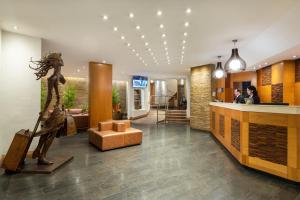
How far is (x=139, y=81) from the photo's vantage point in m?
12.9

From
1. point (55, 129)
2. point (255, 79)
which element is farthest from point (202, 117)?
point (55, 129)

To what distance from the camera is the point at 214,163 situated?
4184mm

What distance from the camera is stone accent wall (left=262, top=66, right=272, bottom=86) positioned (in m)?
7.33

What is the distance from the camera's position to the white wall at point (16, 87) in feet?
14.4

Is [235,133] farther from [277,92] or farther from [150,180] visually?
[277,92]

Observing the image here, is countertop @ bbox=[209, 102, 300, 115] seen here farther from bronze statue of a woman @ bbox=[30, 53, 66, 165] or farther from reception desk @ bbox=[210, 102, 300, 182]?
bronze statue of a woman @ bbox=[30, 53, 66, 165]

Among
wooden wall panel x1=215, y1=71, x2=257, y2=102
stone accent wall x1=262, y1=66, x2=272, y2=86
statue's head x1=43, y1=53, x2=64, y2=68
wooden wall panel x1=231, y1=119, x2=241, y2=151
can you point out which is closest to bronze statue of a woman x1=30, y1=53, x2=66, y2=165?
statue's head x1=43, y1=53, x2=64, y2=68

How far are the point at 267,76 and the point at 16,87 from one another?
9.14 metres

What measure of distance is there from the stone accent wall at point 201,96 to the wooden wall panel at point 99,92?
4.24 metres

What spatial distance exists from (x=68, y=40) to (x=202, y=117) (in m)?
6.57

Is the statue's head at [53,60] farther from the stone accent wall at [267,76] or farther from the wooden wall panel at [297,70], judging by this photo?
the stone accent wall at [267,76]

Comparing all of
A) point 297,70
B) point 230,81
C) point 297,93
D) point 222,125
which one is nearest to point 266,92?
point 297,93

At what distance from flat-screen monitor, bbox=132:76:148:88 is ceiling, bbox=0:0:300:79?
659 centimetres

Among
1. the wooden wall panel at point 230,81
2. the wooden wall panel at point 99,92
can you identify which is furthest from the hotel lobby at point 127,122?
the wooden wall panel at point 230,81
